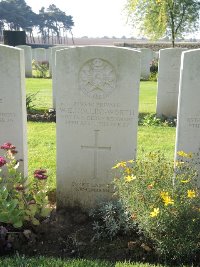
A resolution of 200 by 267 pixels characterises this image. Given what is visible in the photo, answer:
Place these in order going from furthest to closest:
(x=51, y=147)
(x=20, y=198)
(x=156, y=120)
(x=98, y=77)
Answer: (x=156, y=120), (x=51, y=147), (x=98, y=77), (x=20, y=198)

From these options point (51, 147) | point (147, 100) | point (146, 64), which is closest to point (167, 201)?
point (51, 147)

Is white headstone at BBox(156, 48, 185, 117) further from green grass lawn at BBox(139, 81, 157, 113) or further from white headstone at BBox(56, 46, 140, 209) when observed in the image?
white headstone at BBox(56, 46, 140, 209)

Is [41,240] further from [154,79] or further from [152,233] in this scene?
[154,79]

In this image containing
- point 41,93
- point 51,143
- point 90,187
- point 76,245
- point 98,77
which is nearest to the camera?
point 76,245

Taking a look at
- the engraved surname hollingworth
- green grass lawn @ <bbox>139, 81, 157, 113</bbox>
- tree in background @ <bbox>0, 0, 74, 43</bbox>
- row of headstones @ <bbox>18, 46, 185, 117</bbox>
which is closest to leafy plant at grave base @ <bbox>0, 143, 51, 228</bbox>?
the engraved surname hollingworth

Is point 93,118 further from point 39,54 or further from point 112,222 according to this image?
point 39,54

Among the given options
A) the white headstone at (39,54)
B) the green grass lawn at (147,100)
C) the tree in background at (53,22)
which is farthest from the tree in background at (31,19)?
the green grass lawn at (147,100)

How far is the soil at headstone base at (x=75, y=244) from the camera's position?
3.72 metres

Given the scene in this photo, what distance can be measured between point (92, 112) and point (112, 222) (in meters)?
1.27

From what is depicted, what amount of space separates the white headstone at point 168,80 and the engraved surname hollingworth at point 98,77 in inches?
211

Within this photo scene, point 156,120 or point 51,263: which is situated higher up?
point 156,120

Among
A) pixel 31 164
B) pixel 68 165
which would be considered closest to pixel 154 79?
pixel 31 164

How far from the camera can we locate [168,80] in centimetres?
952

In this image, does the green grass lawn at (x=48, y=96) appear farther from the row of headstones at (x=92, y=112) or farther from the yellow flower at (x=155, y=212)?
the yellow flower at (x=155, y=212)
